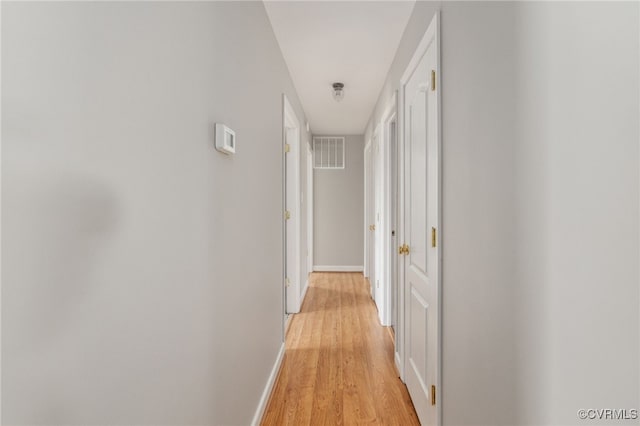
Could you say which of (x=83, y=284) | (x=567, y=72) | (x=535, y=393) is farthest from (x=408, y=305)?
(x=83, y=284)

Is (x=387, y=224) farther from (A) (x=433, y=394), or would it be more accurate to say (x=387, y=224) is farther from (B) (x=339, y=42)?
(A) (x=433, y=394)

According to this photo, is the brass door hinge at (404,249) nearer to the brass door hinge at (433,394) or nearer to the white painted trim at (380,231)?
the brass door hinge at (433,394)

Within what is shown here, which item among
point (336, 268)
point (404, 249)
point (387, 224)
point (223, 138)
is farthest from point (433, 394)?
point (336, 268)

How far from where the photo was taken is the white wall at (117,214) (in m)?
0.53

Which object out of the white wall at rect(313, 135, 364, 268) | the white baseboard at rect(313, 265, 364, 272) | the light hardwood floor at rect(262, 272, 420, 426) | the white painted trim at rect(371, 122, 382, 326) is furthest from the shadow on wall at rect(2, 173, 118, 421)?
the white baseboard at rect(313, 265, 364, 272)

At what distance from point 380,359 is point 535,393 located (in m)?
2.13

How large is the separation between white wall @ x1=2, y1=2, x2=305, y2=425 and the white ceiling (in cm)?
93

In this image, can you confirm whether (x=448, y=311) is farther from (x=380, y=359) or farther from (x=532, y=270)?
(x=380, y=359)

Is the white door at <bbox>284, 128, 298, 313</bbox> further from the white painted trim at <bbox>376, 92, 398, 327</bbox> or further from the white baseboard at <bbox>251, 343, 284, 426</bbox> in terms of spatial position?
the white baseboard at <bbox>251, 343, 284, 426</bbox>

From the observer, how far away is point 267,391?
2238mm

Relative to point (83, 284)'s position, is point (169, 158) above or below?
above

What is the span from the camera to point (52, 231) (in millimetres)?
576

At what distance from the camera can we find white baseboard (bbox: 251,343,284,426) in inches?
76.9

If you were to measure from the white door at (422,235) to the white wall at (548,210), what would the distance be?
1.19 ft
